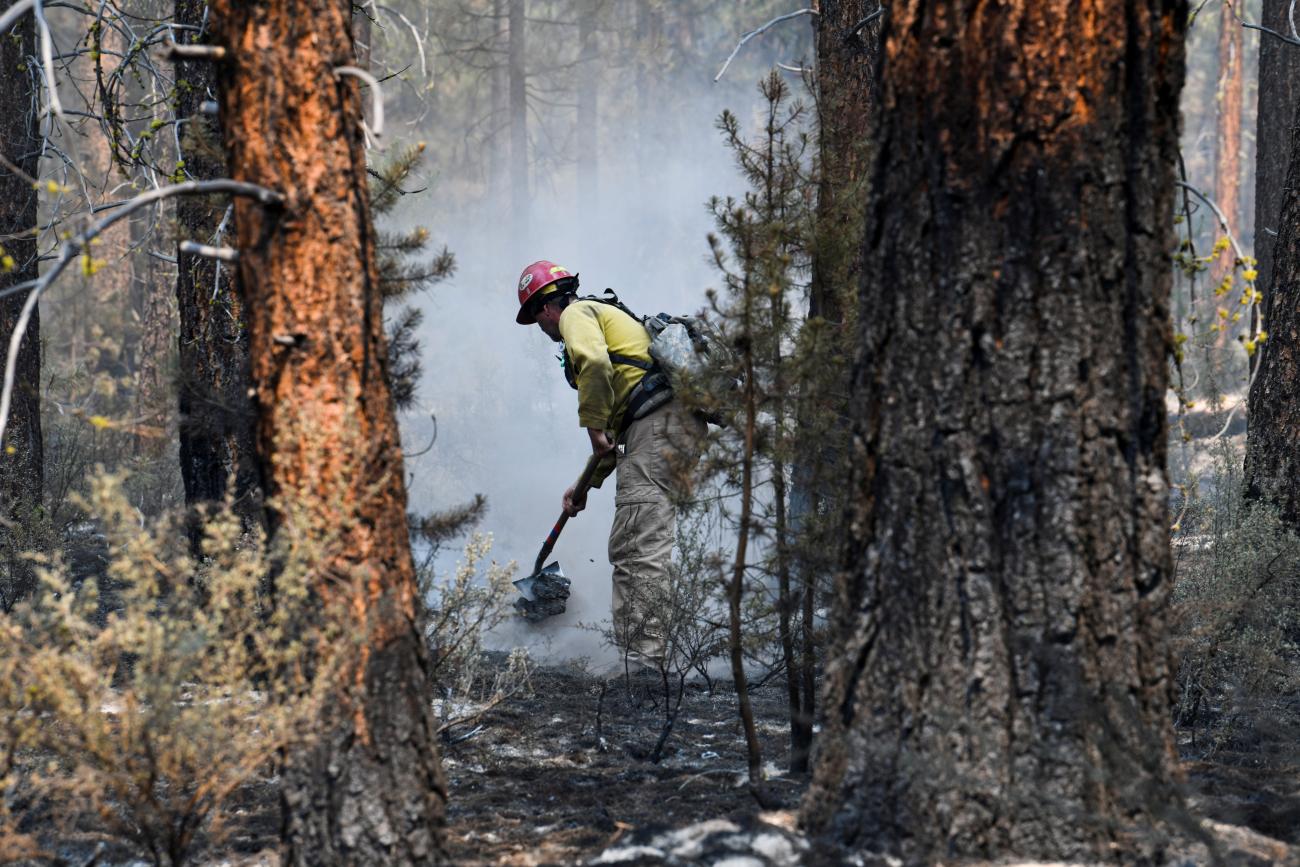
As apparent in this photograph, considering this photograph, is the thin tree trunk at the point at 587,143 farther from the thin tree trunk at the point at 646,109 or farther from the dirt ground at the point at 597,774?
the dirt ground at the point at 597,774

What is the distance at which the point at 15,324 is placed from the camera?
680cm

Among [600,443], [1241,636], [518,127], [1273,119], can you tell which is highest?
[518,127]

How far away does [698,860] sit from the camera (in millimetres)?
2627

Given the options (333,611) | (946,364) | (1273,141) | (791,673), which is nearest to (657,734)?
(791,673)

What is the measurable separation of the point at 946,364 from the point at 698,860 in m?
1.27

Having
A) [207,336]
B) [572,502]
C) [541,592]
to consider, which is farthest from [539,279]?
[541,592]

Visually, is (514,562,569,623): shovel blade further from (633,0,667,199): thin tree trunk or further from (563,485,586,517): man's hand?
(633,0,667,199): thin tree trunk

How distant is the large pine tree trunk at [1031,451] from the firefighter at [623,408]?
3.23 m

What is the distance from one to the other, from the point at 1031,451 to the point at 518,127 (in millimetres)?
24365

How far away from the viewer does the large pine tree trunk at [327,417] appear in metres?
2.64

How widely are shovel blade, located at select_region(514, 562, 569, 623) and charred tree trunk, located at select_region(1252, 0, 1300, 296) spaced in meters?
6.16

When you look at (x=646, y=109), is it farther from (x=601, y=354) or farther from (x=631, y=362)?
Answer: (x=601, y=354)

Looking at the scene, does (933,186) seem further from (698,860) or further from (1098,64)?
(698,860)

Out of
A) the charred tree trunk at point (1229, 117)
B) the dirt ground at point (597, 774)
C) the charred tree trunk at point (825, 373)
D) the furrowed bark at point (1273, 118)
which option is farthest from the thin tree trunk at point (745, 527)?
the charred tree trunk at point (1229, 117)
